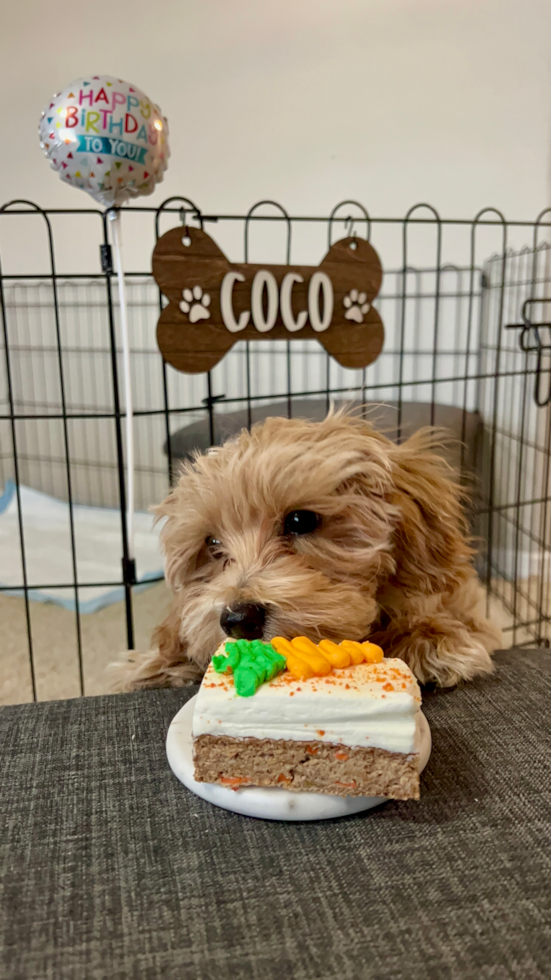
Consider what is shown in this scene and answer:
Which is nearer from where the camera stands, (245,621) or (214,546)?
(245,621)

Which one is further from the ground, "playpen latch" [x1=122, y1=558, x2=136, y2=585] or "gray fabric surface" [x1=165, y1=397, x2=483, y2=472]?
"gray fabric surface" [x1=165, y1=397, x2=483, y2=472]

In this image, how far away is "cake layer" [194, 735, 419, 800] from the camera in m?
0.67

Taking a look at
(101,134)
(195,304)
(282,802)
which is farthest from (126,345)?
(282,802)

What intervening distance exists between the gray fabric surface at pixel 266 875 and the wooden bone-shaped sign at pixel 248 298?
0.73 m

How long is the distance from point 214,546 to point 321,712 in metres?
0.39

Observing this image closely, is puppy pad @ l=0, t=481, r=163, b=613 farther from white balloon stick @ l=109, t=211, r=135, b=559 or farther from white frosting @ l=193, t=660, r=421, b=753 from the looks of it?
white frosting @ l=193, t=660, r=421, b=753

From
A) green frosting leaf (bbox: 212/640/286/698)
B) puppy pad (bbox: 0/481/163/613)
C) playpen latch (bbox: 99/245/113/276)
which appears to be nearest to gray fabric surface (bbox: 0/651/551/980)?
green frosting leaf (bbox: 212/640/286/698)

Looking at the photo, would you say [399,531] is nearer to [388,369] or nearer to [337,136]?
[388,369]

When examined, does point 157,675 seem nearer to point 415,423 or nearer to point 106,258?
point 106,258

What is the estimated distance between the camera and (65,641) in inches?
88.5

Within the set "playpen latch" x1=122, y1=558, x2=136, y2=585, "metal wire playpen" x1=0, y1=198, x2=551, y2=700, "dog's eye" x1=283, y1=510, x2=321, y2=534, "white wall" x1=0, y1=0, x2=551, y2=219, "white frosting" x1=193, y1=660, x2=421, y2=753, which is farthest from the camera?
"white wall" x1=0, y1=0, x2=551, y2=219

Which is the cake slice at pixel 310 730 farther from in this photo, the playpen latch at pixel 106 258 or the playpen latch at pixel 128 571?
the playpen latch at pixel 106 258

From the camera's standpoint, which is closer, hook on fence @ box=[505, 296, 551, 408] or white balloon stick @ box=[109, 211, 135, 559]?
white balloon stick @ box=[109, 211, 135, 559]

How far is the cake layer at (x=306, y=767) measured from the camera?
0.67 metres
